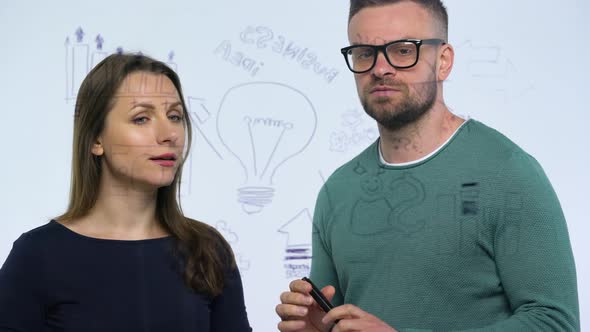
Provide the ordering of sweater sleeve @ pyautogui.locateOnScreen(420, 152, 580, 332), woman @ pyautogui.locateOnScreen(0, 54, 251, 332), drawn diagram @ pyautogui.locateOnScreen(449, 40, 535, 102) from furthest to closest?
drawn diagram @ pyautogui.locateOnScreen(449, 40, 535, 102)
woman @ pyautogui.locateOnScreen(0, 54, 251, 332)
sweater sleeve @ pyautogui.locateOnScreen(420, 152, 580, 332)

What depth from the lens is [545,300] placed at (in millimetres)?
840

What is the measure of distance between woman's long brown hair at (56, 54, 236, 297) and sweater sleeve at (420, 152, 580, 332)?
414mm

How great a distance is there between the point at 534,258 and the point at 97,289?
58 cm

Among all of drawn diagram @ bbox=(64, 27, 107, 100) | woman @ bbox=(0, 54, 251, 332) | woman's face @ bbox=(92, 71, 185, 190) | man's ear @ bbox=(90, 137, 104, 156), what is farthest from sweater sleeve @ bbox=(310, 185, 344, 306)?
drawn diagram @ bbox=(64, 27, 107, 100)

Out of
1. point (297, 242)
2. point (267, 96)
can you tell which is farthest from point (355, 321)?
point (267, 96)

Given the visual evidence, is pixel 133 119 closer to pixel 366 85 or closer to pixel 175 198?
pixel 175 198

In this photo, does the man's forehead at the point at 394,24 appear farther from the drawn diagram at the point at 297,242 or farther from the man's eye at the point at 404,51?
the drawn diagram at the point at 297,242

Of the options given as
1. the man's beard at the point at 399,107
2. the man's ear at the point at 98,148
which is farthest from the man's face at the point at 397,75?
the man's ear at the point at 98,148

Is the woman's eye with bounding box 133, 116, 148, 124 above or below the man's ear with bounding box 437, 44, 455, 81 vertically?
below

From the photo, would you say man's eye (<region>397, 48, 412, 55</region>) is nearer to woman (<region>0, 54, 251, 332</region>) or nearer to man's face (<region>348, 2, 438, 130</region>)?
man's face (<region>348, 2, 438, 130</region>)

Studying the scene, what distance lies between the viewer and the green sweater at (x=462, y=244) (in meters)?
0.85

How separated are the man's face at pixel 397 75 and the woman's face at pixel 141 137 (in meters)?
0.29

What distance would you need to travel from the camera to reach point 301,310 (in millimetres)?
938

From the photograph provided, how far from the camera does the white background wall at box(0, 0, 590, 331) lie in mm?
1411
